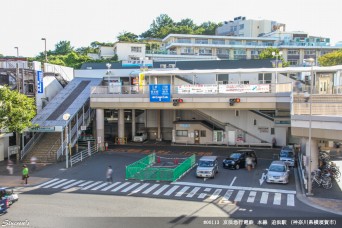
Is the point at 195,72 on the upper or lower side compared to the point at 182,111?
upper

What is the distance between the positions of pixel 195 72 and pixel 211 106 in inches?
211

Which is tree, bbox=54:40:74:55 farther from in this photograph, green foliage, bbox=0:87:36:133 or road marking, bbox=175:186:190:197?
road marking, bbox=175:186:190:197

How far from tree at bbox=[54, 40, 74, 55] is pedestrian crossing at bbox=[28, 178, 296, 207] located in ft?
281

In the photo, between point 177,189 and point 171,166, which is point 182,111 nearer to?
point 171,166

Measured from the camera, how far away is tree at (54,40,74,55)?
108 meters

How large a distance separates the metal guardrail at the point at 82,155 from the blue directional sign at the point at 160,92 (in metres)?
9.79

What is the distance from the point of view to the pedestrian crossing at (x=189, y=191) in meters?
23.2

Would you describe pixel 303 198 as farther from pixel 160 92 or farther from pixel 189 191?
pixel 160 92

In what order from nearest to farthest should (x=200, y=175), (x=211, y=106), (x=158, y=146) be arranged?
(x=200, y=175) → (x=211, y=106) → (x=158, y=146)

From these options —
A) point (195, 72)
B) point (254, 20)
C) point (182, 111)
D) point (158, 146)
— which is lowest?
point (158, 146)

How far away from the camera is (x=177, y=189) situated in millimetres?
25984

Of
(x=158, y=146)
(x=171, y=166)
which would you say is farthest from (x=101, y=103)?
(x=171, y=166)

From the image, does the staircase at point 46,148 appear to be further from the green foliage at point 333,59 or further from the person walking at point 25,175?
the green foliage at point 333,59

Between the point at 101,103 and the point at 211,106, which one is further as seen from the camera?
the point at 101,103
